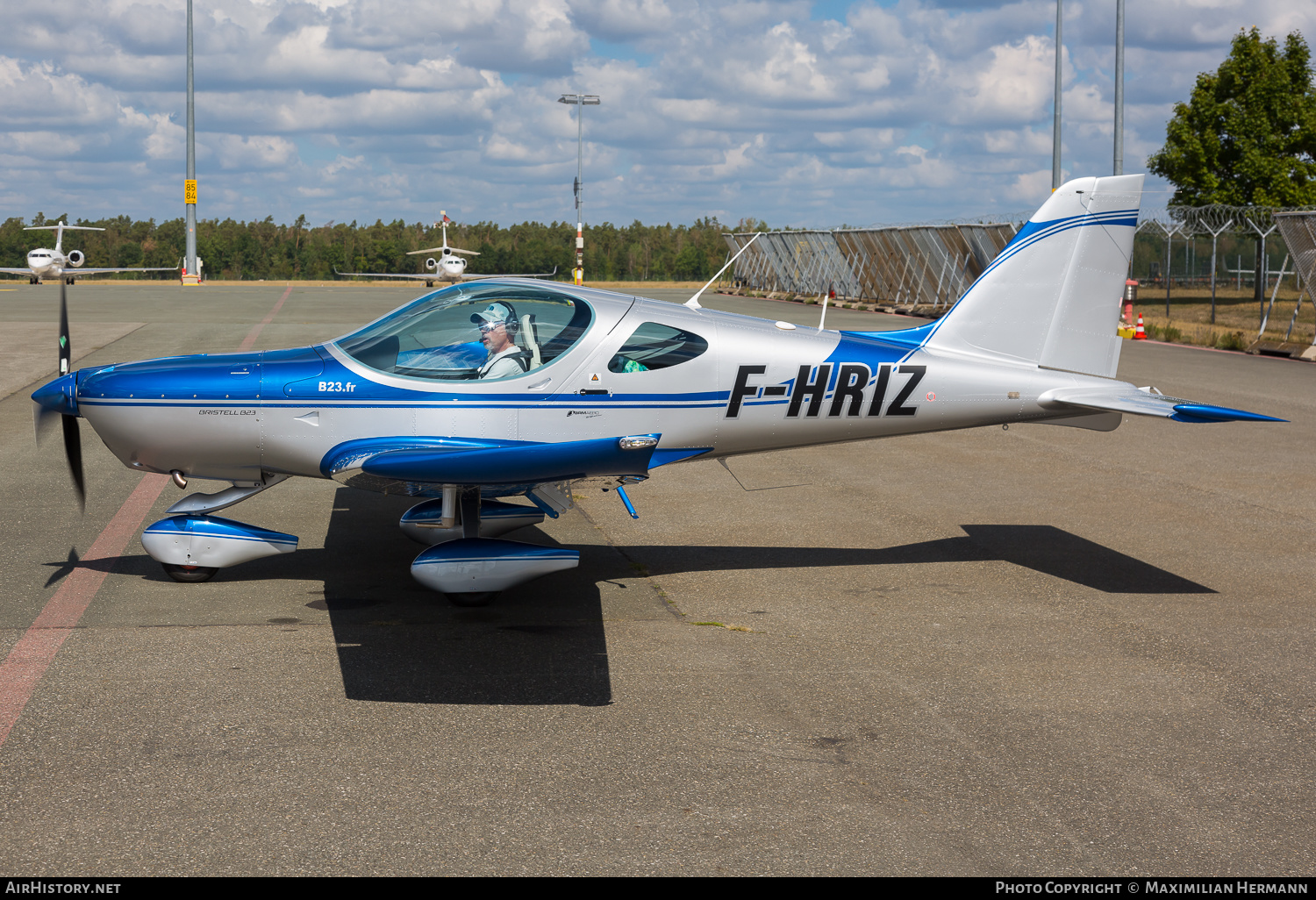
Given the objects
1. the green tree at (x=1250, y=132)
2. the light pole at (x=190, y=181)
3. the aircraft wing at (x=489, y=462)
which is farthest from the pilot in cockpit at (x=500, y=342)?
the light pole at (x=190, y=181)

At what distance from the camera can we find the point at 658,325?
6797mm

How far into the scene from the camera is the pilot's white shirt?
6551 millimetres

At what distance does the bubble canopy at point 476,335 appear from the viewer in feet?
21.5

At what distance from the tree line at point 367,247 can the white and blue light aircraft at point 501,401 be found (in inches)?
3584

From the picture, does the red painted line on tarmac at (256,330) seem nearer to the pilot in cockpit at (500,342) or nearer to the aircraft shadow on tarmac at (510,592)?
the aircraft shadow on tarmac at (510,592)

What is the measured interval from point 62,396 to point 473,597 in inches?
106

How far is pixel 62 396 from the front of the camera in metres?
6.53

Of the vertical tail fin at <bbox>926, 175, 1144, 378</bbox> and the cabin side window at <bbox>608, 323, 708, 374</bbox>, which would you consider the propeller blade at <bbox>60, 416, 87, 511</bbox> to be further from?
the vertical tail fin at <bbox>926, 175, 1144, 378</bbox>

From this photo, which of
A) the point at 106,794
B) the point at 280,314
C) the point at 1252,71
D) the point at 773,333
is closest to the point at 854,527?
the point at 773,333

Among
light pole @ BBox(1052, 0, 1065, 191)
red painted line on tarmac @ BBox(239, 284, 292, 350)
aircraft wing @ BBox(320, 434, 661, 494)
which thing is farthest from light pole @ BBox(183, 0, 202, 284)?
aircraft wing @ BBox(320, 434, 661, 494)

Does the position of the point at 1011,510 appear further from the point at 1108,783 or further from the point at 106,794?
the point at 106,794

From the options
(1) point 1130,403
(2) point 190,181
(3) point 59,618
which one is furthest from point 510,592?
(2) point 190,181

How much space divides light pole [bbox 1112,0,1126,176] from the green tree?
1325 cm

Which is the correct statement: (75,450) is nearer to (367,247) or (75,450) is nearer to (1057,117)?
(1057,117)
